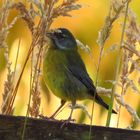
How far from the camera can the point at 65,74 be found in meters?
3.90

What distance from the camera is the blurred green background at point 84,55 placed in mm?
4070

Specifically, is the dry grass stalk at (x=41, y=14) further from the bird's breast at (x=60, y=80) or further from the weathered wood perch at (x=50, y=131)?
the bird's breast at (x=60, y=80)

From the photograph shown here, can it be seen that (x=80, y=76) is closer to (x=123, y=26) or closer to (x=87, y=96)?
(x=87, y=96)

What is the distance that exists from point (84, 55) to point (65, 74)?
1.05 meters

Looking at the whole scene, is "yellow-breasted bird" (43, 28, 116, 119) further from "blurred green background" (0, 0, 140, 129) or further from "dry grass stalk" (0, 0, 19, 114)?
"dry grass stalk" (0, 0, 19, 114)

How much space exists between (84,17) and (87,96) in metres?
1.32

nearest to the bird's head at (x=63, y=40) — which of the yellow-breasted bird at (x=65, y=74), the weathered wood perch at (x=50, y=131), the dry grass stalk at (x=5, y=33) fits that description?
the yellow-breasted bird at (x=65, y=74)

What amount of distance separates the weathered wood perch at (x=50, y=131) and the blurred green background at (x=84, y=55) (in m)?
1.05

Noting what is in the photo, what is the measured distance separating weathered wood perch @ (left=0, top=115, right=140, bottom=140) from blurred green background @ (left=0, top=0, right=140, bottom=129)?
1052 millimetres

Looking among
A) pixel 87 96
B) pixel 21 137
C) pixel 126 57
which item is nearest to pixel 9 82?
pixel 21 137

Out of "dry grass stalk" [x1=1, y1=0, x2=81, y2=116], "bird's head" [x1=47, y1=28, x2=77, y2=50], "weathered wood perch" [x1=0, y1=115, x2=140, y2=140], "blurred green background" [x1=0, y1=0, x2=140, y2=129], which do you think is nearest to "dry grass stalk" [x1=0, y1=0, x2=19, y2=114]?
"dry grass stalk" [x1=1, y1=0, x2=81, y2=116]

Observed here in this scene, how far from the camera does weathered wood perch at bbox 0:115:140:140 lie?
2.68 m

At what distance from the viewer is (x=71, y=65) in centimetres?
398

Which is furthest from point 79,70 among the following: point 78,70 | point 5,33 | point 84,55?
point 5,33
